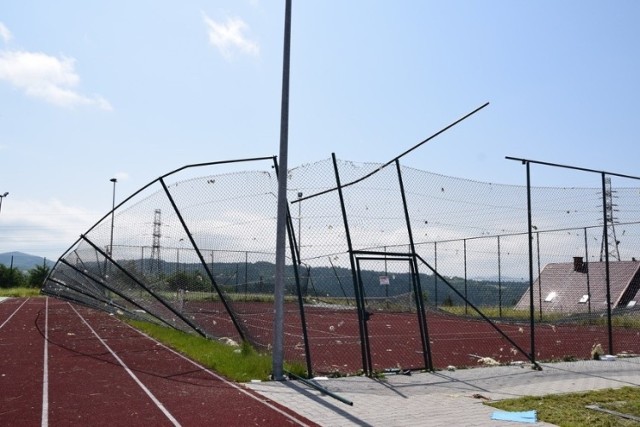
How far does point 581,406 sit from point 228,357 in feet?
20.2

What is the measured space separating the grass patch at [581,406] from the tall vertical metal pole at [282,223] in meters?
3.43

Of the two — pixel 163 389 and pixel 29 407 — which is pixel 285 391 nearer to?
pixel 163 389

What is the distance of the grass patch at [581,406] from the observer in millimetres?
6770

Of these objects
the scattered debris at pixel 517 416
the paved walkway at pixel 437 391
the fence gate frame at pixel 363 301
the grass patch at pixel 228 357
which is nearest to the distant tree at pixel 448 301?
the grass patch at pixel 228 357

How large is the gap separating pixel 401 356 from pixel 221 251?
487 centimetres

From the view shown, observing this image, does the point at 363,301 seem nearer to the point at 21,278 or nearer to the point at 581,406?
the point at 581,406

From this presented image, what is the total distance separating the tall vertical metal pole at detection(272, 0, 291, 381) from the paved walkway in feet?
1.75

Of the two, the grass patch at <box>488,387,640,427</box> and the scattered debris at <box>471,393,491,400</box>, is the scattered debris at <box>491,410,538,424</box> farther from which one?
the scattered debris at <box>471,393,491,400</box>

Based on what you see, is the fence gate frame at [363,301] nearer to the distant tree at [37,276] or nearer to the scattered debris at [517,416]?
the scattered debris at [517,416]

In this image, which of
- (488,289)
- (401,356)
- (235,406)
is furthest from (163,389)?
(488,289)

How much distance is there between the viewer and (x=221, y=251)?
1245 centimetres

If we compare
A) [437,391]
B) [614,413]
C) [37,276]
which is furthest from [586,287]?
[37,276]

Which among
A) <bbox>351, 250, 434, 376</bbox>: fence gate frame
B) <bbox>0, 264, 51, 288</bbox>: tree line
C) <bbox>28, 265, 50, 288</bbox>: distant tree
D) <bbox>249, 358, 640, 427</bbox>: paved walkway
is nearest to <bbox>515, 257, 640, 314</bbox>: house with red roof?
<bbox>249, 358, 640, 427</bbox>: paved walkway

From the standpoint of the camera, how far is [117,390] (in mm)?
8609
